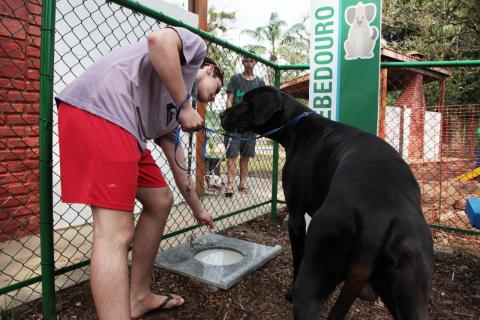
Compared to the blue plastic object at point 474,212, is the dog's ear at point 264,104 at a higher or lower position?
higher

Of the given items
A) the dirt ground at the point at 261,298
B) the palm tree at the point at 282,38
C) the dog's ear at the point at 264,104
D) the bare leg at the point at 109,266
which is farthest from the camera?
the palm tree at the point at 282,38

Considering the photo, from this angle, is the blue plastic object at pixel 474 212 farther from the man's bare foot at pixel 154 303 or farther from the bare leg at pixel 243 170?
the bare leg at pixel 243 170

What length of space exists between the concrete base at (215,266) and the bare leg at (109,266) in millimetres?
1087

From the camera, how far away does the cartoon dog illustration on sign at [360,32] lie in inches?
129

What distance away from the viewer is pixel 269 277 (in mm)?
2945

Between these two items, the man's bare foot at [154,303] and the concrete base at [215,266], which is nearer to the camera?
the man's bare foot at [154,303]

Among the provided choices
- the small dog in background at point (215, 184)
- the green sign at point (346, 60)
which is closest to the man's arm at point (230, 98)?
the small dog in background at point (215, 184)

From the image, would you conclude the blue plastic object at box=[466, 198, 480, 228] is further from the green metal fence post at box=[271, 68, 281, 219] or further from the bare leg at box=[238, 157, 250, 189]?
the bare leg at box=[238, 157, 250, 189]

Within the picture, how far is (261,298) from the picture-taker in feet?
8.65

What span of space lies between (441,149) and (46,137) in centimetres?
548

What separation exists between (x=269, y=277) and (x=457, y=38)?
14.2 meters

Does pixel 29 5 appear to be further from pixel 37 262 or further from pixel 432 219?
pixel 432 219

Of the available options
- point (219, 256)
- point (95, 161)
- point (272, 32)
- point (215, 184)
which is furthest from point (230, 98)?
point (272, 32)

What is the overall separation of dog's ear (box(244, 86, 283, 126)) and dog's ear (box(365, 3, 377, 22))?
1.18 metres
